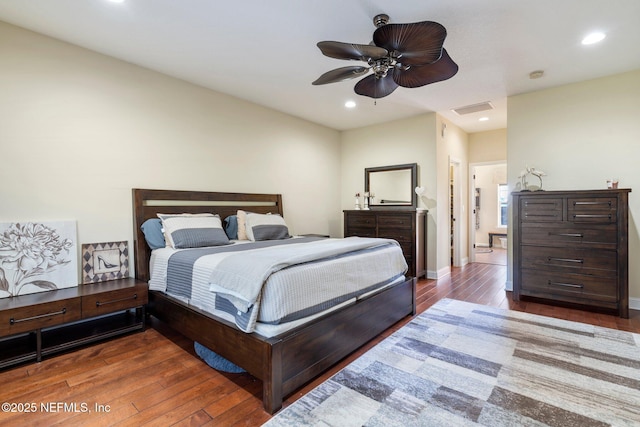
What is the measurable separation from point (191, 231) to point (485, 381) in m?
2.84

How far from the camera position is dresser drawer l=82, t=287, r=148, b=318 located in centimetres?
252

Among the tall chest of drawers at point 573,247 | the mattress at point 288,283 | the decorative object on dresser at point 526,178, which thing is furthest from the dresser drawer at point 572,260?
the mattress at point 288,283

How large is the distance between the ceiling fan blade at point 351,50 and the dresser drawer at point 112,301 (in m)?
2.63

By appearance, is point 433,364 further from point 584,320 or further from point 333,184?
point 333,184

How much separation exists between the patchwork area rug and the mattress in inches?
19.2

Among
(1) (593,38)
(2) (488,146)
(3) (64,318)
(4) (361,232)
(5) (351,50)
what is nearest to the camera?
(5) (351,50)

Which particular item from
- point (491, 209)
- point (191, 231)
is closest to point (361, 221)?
point (191, 231)

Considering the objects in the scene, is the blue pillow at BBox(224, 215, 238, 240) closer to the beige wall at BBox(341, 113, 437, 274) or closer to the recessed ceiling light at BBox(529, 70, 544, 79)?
the beige wall at BBox(341, 113, 437, 274)

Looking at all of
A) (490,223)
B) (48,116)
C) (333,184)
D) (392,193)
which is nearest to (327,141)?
(333,184)

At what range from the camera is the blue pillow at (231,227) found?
385 cm

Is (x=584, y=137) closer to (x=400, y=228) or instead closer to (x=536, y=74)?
(x=536, y=74)

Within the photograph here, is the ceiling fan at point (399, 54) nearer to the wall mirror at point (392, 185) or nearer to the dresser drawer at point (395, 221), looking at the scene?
the dresser drawer at point (395, 221)

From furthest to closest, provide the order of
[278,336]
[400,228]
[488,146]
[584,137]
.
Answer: [488,146] → [400,228] → [584,137] → [278,336]

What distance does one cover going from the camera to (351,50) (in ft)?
6.77
